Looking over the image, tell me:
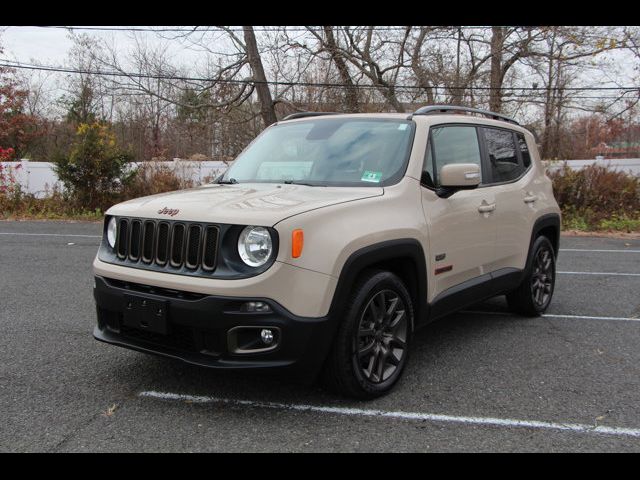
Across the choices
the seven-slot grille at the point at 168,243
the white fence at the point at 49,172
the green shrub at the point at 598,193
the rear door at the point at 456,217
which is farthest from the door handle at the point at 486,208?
the white fence at the point at 49,172

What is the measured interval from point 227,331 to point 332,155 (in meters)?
1.74

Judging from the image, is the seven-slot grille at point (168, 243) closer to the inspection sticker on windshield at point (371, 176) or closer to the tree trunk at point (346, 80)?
the inspection sticker on windshield at point (371, 176)

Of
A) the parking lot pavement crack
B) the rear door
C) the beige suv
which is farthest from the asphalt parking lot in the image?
the rear door

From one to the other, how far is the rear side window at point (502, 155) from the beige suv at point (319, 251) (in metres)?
0.07

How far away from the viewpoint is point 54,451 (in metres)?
2.80

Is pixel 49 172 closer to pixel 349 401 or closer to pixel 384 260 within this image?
pixel 384 260

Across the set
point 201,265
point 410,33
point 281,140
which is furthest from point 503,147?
point 410,33

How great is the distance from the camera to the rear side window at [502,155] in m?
4.91

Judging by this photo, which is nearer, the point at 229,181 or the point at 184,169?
the point at 229,181

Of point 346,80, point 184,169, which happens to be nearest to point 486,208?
point 184,169

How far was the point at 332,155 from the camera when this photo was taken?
414 centimetres

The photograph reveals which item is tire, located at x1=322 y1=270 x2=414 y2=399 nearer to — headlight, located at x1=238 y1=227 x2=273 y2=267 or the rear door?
the rear door

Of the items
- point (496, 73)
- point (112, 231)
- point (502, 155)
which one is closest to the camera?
point (112, 231)
